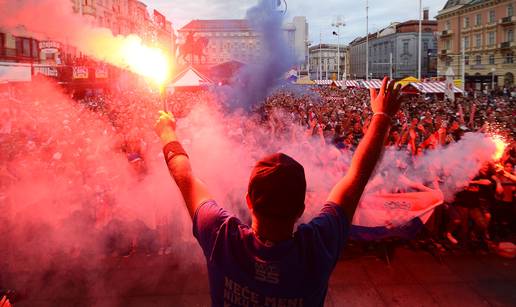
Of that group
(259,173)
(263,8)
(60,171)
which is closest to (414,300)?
(259,173)

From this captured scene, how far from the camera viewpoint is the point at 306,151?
809cm

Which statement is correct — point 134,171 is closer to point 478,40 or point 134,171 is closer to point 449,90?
point 449,90

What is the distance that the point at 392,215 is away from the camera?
239 inches

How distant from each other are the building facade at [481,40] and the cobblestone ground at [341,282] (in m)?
46.3

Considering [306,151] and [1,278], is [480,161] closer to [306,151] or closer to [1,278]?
[306,151]

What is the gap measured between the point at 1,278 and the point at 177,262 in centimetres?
225

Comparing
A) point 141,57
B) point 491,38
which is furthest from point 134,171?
point 491,38

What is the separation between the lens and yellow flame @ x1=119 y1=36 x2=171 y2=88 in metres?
4.78

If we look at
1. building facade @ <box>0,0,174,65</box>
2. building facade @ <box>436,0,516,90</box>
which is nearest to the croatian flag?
building facade @ <box>0,0,174,65</box>

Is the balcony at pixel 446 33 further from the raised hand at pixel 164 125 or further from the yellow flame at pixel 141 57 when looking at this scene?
the raised hand at pixel 164 125

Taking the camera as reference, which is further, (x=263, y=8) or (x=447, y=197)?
(x=263, y=8)

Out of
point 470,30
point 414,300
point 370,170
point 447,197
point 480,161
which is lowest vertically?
point 414,300

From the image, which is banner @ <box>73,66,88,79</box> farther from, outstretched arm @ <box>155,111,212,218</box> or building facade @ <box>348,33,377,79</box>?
building facade @ <box>348,33,377,79</box>

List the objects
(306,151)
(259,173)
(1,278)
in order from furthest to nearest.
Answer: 1. (306,151)
2. (1,278)
3. (259,173)
